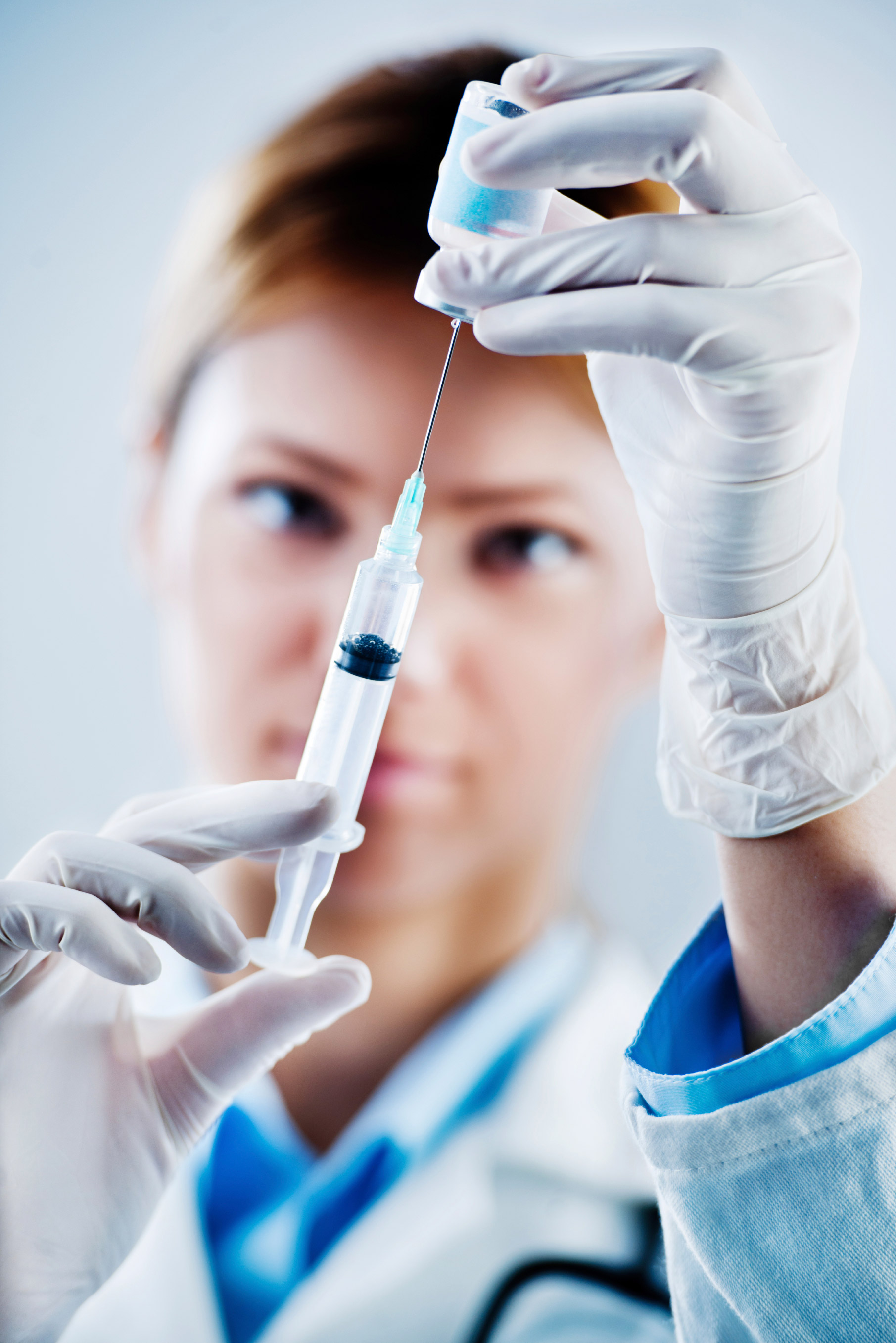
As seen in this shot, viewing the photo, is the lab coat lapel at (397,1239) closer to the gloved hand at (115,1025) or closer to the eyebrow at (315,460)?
the gloved hand at (115,1025)

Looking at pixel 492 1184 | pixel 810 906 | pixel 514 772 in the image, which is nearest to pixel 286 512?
pixel 514 772

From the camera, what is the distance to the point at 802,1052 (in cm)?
65

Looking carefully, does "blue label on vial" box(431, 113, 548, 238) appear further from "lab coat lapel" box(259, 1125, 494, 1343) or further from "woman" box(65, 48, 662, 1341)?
"lab coat lapel" box(259, 1125, 494, 1343)

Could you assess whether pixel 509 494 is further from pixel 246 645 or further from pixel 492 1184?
pixel 492 1184

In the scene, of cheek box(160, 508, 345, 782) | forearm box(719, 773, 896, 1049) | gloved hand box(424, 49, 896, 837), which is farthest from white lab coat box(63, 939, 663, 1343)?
gloved hand box(424, 49, 896, 837)

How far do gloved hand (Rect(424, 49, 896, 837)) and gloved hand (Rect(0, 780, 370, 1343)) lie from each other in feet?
1.22

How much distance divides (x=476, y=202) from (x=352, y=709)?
0.46 meters

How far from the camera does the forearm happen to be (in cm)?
68

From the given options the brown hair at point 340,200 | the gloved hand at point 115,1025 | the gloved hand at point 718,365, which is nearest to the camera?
the gloved hand at point 718,365

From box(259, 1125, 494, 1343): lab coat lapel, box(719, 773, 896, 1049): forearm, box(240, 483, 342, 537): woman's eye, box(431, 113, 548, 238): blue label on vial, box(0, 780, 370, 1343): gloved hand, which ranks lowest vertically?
box(259, 1125, 494, 1343): lab coat lapel

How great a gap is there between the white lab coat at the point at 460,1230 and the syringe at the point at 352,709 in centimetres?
70

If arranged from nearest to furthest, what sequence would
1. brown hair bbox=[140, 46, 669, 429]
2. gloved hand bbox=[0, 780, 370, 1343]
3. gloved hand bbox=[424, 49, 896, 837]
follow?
gloved hand bbox=[424, 49, 896, 837]
gloved hand bbox=[0, 780, 370, 1343]
brown hair bbox=[140, 46, 669, 429]

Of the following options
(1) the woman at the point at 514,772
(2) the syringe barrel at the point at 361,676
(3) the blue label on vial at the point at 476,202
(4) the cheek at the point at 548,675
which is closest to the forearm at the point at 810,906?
(1) the woman at the point at 514,772

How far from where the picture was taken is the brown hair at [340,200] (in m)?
1.26
